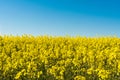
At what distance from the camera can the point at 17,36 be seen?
19.1 m

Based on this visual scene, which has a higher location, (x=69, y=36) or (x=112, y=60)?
(x=69, y=36)

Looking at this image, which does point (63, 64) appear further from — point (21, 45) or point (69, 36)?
point (69, 36)

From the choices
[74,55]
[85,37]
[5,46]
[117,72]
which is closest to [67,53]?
[74,55]

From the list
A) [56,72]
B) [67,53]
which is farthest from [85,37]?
[56,72]

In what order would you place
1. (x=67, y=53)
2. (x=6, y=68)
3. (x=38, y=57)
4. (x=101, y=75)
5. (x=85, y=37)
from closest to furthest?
(x=101, y=75), (x=6, y=68), (x=38, y=57), (x=67, y=53), (x=85, y=37)

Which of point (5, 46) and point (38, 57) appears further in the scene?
point (5, 46)

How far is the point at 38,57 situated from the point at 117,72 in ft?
8.75

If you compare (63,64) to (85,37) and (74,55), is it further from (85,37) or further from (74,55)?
(85,37)

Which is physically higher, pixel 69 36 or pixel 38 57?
pixel 69 36

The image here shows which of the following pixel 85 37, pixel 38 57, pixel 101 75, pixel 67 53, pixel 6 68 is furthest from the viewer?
pixel 85 37

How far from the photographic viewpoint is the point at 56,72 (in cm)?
1098

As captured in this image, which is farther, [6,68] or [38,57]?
[38,57]

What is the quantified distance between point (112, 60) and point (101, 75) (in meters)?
2.19

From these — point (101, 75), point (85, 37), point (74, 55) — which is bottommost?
point (101, 75)
